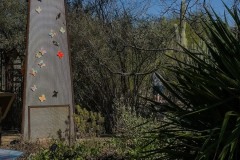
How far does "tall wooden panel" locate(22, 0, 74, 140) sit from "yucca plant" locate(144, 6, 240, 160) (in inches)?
283

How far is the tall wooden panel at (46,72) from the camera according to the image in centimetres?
1145

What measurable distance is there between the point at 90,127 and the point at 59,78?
4.68ft

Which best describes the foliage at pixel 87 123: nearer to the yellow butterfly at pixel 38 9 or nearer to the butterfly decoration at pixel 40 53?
the butterfly decoration at pixel 40 53

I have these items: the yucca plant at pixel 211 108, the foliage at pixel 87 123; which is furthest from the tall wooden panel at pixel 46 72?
the yucca plant at pixel 211 108

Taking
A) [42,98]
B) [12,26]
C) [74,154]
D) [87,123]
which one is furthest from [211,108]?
[12,26]

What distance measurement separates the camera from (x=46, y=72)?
11.6 meters

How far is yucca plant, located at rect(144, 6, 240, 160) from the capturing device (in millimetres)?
3867

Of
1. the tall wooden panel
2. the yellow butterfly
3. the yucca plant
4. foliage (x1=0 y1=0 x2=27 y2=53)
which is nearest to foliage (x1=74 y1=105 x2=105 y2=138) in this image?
the tall wooden panel

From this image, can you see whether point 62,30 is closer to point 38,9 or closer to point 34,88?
point 38,9

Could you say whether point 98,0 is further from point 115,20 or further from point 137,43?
point 137,43

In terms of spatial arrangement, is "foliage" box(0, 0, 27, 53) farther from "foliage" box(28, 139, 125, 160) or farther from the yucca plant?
the yucca plant

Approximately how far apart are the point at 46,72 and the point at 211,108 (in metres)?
7.94

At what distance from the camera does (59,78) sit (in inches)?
462

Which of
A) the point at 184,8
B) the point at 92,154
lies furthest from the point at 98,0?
the point at 92,154
